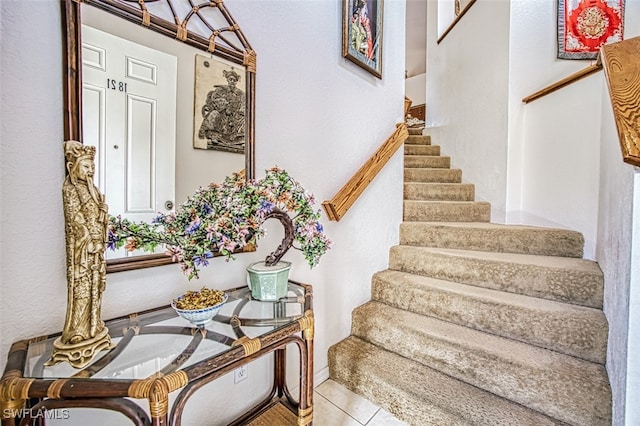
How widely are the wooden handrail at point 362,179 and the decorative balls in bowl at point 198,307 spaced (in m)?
0.83

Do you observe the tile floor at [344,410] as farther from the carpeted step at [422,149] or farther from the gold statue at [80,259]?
the carpeted step at [422,149]

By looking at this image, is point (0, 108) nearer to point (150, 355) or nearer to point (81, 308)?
point (81, 308)

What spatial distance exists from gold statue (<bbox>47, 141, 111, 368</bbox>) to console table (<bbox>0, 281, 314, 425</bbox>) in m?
0.04

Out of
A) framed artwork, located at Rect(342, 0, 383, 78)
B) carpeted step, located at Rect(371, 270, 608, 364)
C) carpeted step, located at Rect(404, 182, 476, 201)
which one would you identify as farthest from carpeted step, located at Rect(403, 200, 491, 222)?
framed artwork, located at Rect(342, 0, 383, 78)

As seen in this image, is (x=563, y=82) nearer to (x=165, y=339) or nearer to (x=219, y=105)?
(x=219, y=105)

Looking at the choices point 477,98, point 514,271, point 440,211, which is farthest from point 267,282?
point 477,98

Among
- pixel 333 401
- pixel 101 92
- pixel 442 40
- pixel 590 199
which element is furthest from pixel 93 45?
pixel 442 40

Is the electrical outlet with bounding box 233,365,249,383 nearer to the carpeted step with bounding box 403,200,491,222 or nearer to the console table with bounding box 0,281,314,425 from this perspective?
the console table with bounding box 0,281,314,425

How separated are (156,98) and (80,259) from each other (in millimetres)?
559

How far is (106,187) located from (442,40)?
4267mm

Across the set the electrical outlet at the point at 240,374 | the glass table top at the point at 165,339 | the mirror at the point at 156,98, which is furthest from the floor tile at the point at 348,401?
the mirror at the point at 156,98

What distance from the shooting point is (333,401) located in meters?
1.51

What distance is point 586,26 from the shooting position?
2412 millimetres

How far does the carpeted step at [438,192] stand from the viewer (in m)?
2.80
